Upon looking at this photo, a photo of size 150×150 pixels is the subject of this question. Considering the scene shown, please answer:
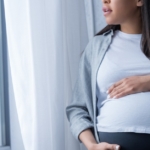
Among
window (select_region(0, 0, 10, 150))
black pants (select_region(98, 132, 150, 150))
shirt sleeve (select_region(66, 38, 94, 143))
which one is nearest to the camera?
black pants (select_region(98, 132, 150, 150))

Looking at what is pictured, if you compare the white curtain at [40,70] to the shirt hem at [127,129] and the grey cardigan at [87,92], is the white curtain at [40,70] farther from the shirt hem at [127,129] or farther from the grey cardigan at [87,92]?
the shirt hem at [127,129]

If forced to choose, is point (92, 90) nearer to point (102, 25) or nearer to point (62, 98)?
point (62, 98)

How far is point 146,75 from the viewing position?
109 cm

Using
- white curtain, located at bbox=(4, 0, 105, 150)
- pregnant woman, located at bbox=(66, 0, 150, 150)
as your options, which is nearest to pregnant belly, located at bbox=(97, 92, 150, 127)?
pregnant woman, located at bbox=(66, 0, 150, 150)

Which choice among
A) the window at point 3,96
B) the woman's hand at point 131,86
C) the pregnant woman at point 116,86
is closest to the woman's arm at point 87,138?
the pregnant woman at point 116,86

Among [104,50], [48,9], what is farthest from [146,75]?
[48,9]

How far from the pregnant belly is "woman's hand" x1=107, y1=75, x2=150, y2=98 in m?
0.02

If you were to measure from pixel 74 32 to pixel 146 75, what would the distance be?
37cm

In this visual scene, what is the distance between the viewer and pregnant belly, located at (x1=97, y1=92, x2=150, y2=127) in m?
0.97

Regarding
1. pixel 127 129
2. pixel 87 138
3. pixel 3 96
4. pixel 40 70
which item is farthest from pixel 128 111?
pixel 3 96

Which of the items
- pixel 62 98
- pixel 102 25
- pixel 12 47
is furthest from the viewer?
pixel 102 25

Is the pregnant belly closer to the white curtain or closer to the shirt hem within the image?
the shirt hem

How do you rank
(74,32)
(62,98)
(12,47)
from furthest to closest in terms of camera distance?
(74,32)
(62,98)
(12,47)

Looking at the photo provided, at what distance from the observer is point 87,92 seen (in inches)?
45.4
